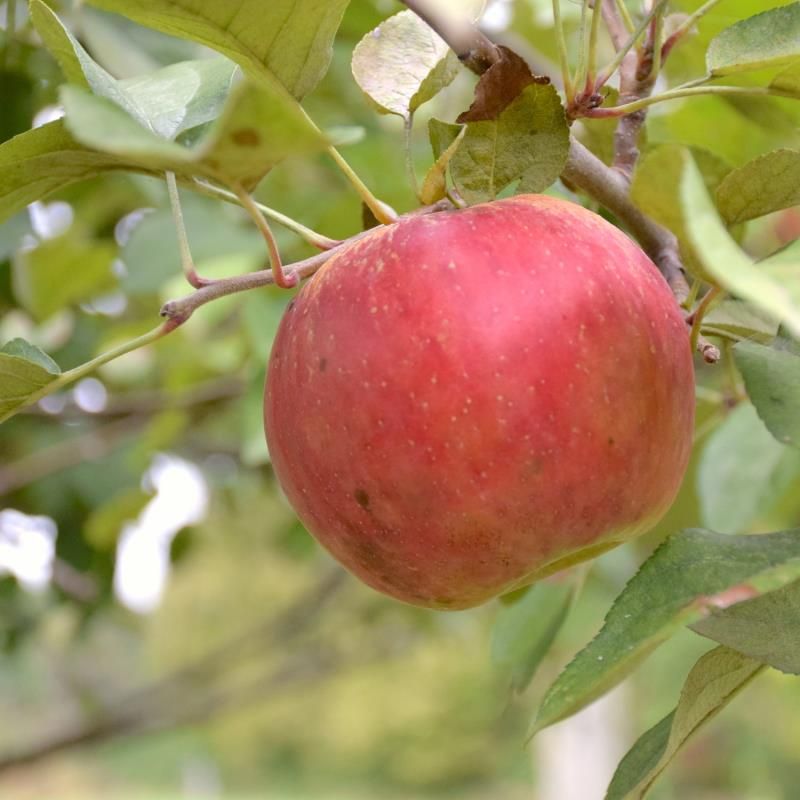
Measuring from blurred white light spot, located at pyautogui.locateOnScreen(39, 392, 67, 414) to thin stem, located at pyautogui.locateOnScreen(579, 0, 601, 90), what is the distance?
44.4 inches

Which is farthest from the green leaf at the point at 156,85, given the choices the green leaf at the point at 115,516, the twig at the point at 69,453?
the twig at the point at 69,453

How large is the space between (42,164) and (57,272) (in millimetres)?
876

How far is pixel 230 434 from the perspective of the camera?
2.13 metres

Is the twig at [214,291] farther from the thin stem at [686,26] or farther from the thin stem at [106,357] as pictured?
the thin stem at [686,26]

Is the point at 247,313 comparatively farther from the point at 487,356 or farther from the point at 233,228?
the point at 487,356

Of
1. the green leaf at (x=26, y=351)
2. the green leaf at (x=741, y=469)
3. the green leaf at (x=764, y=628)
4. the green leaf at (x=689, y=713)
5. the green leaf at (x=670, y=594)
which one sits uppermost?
the green leaf at (x=26, y=351)

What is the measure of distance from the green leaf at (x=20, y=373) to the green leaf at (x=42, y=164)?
0.29ft

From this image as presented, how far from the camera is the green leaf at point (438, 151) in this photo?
600 mm

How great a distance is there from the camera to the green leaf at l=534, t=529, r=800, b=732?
47cm

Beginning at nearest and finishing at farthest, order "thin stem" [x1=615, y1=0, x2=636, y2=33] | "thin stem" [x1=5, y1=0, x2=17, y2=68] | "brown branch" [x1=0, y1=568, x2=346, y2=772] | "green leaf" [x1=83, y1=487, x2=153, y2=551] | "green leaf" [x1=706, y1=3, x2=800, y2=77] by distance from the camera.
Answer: "green leaf" [x1=706, y1=3, x2=800, y2=77] → "thin stem" [x1=615, y1=0, x2=636, y2=33] → "thin stem" [x1=5, y1=0, x2=17, y2=68] → "green leaf" [x1=83, y1=487, x2=153, y2=551] → "brown branch" [x1=0, y1=568, x2=346, y2=772]

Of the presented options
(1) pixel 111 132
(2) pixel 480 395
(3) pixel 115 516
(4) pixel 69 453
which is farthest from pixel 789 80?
(4) pixel 69 453

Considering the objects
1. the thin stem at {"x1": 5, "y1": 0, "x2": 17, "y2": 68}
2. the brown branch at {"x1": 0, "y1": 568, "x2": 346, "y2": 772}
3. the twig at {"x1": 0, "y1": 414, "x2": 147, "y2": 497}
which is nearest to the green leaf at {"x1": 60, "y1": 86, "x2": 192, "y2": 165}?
the thin stem at {"x1": 5, "y1": 0, "x2": 17, "y2": 68}

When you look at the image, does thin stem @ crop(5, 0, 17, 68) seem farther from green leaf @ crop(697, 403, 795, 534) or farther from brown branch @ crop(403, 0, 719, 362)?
green leaf @ crop(697, 403, 795, 534)

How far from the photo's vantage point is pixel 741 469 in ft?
3.80
